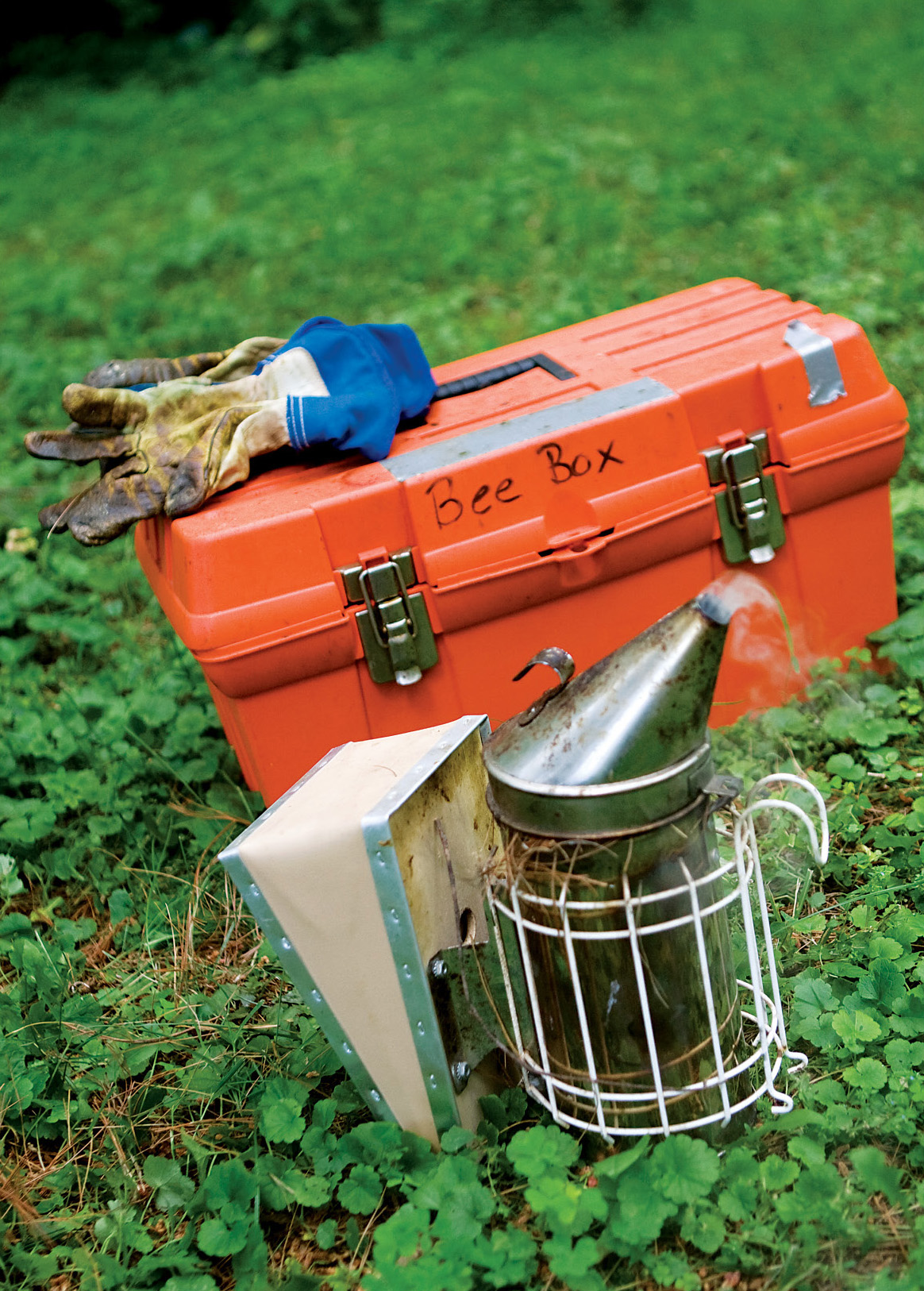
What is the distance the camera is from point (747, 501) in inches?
113

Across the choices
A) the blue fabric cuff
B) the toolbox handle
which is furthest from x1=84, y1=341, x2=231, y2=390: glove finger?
the toolbox handle

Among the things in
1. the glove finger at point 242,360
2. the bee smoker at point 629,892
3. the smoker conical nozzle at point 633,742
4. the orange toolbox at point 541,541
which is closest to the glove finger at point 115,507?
the orange toolbox at point 541,541

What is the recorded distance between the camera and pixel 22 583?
432cm

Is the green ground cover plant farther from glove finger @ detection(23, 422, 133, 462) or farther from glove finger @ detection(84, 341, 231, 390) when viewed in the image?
glove finger @ detection(84, 341, 231, 390)

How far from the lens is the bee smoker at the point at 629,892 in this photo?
1.69m

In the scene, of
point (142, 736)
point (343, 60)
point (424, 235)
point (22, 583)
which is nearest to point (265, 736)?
point (142, 736)

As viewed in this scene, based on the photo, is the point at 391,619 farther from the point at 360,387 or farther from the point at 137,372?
the point at 137,372

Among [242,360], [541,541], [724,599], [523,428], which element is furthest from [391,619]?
[724,599]

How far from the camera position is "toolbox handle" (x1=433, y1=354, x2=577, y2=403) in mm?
3213

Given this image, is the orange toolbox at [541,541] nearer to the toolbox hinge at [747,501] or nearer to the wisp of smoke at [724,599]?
the toolbox hinge at [747,501]

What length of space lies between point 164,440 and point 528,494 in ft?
2.99

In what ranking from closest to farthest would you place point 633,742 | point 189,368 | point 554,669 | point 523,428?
1. point 633,742
2. point 554,669
3. point 523,428
4. point 189,368

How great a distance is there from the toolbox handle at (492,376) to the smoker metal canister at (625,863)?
4.96 ft

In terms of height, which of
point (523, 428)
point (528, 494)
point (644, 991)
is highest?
point (523, 428)
